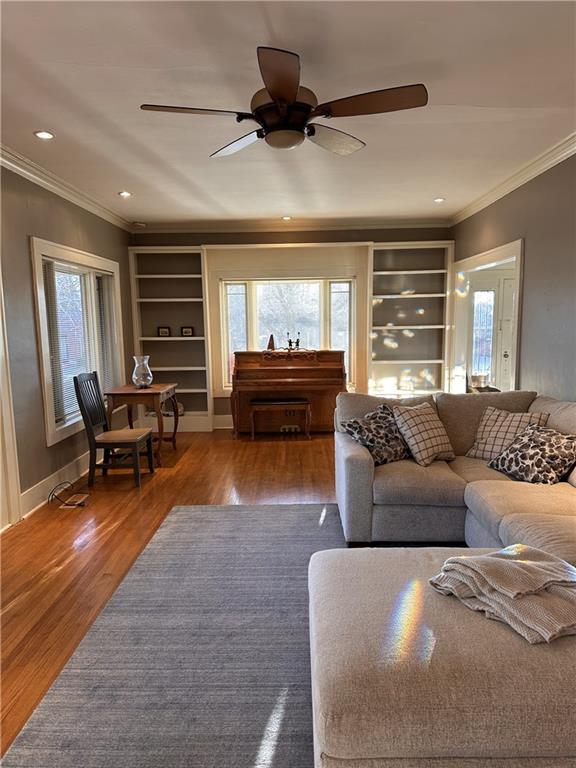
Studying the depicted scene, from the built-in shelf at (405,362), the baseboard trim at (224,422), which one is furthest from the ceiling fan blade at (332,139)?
the baseboard trim at (224,422)

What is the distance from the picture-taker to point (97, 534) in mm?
2977

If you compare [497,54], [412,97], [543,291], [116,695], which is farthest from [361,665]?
[543,291]

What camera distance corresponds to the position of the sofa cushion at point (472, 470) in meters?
2.65

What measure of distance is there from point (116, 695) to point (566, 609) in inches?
61.9

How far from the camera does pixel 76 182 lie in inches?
146

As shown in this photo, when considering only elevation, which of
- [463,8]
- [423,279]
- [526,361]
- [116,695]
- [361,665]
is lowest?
[116,695]

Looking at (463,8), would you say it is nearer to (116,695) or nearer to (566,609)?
(566,609)

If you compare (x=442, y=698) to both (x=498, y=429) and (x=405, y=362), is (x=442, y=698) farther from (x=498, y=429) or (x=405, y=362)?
(x=405, y=362)

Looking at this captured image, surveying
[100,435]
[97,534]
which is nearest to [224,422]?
[100,435]

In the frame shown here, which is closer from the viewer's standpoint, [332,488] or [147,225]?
[332,488]

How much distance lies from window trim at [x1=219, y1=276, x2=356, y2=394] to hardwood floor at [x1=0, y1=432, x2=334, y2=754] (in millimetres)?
1299

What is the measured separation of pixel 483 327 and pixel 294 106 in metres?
5.17

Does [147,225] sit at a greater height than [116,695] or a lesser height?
greater

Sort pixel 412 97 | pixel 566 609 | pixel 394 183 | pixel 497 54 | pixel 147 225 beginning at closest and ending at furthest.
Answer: pixel 566 609 → pixel 412 97 → pixel 497 54 → pixel 394 183 → pixel 147 225
